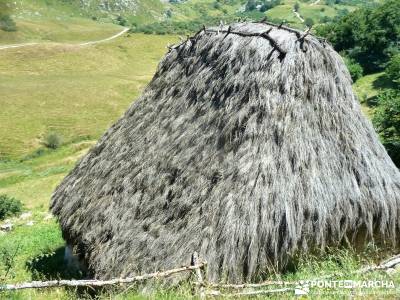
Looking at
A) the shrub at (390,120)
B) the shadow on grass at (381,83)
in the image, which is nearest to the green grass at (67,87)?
the shadow on grass at (381,83)

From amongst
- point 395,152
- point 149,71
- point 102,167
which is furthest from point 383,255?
point 149,71

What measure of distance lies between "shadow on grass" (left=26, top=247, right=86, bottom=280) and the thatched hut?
140 cm

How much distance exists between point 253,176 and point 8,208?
20.4 m

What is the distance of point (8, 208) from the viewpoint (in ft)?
Result: 81.0

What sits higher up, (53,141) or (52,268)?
(52,268)

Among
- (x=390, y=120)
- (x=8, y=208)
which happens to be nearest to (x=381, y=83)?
(x=390, y=120)

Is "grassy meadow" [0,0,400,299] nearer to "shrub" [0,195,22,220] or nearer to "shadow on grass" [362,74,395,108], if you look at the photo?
"shadow on grass" [362,74,395,108]

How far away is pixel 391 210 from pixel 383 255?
82 cm

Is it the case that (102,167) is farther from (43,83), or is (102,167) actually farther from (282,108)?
(43,83)

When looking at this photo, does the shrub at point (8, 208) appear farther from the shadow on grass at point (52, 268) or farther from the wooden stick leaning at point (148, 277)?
the wooden stick leaning at point (148, 277)

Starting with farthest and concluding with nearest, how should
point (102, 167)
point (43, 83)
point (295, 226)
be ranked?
1. point (43, 83)
2. point (102, 167)
3. point (295, 226)

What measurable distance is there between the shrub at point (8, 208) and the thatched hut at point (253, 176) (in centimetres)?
1633

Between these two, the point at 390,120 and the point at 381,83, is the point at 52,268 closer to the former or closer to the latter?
the point at 390,120

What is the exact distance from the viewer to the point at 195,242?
742cm
